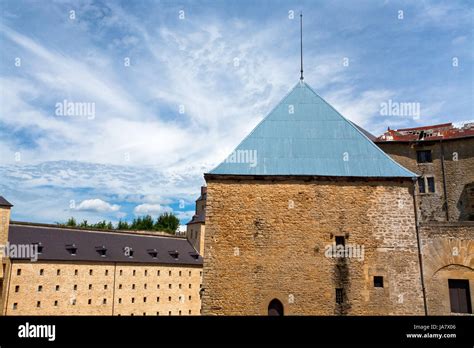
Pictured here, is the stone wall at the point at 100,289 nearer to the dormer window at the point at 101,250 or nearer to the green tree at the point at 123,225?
the dormer window at the point at 101,250

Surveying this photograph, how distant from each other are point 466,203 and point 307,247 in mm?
16620

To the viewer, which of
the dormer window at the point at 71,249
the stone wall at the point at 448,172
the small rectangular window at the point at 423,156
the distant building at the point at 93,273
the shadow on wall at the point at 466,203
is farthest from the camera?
the dormer window at the point at 71,249

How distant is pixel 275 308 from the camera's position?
481 inches

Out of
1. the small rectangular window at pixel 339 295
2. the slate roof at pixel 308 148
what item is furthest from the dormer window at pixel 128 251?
the small rectangular window at pixel 339 295

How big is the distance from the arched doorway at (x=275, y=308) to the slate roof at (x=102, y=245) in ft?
99.9

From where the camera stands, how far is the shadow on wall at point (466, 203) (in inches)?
896

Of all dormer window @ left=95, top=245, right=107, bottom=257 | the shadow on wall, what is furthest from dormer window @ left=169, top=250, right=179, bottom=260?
the shadow on wall

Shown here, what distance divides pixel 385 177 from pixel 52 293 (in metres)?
33.8

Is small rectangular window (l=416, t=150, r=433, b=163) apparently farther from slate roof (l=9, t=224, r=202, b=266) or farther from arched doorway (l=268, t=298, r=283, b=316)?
slate roof (l=9, t=224, r=202, b=266)

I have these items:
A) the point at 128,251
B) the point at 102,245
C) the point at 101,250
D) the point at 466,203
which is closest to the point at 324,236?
the point at 466,203
